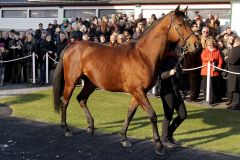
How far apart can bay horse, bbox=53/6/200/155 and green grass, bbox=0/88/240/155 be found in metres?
0.95

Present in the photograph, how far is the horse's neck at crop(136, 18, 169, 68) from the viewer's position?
7.56m

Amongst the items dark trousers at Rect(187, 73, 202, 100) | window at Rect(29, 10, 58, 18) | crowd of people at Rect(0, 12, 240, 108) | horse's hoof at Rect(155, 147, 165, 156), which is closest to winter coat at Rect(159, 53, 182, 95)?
horse's hoof at Rect(155, 147, 165, 156)

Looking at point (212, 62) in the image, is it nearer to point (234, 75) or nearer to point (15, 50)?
point (234, 75)

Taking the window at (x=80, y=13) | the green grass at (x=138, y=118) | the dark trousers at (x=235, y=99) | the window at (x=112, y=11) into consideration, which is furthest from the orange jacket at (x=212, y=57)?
the window at (x=80, y=13)

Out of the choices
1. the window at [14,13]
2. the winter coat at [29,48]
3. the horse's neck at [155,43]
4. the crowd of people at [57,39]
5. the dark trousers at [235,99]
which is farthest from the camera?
the window at [14,13]

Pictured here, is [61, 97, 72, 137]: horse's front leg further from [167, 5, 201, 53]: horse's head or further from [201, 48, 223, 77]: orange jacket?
[201, 48, 223, 77]: orange jacket

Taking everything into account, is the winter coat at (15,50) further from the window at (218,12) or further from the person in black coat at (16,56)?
the window at (218,12)

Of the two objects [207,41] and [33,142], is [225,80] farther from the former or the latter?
[33,142]

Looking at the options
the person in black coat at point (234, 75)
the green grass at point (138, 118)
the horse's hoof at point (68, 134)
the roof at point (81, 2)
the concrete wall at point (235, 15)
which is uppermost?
the roof at point (81, 2)

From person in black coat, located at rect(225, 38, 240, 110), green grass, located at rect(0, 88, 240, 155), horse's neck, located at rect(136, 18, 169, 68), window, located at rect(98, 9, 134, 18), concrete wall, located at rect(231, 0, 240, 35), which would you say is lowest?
green grass, located at rect(0, 88, 240, 155)

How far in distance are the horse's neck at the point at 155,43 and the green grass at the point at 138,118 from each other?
5.63 ft

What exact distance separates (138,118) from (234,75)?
11.0 ft

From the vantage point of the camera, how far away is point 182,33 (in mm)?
7324

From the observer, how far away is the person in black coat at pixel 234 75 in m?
11.9
